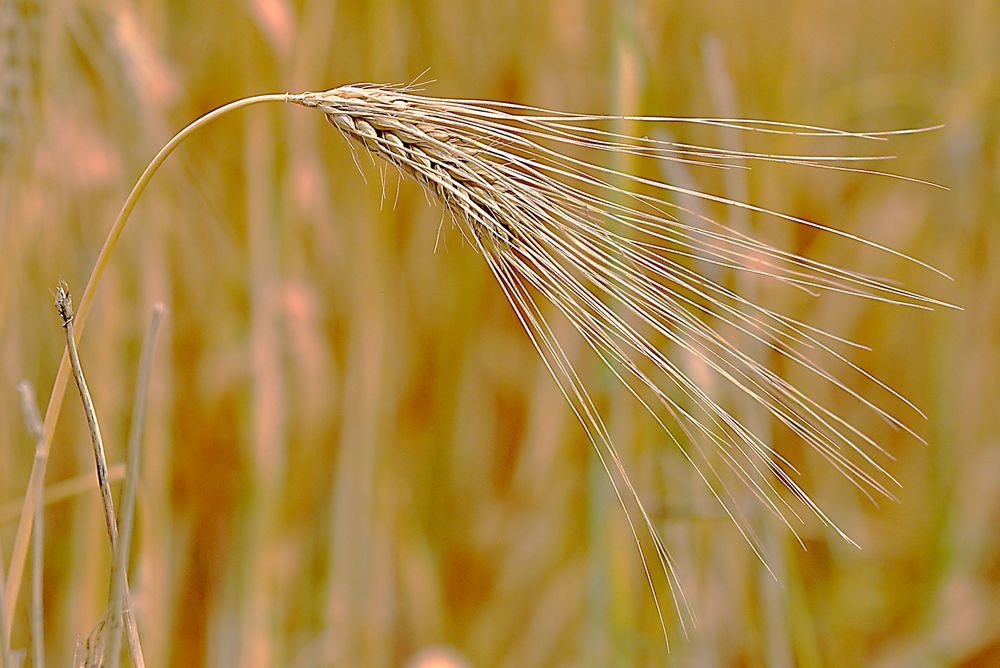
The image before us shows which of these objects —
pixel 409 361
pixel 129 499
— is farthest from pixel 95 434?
pixel 409 361

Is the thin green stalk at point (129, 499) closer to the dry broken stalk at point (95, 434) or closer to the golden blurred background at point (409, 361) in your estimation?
the dry broken stalk at point (95, 434)

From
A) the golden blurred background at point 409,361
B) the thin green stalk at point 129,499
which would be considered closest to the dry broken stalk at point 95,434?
the thin green stalk at point 129,499

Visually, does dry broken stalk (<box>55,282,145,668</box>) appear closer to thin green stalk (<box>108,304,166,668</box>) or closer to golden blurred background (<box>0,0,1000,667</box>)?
thin green stalk (<box>108,304,166,668</box>)

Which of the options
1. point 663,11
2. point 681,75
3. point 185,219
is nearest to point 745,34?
point 681,75

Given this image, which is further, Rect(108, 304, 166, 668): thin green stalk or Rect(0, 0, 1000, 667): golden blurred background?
Rect(0, 0, 1000, 667): golden blurred background

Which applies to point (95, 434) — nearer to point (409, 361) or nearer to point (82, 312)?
point (82, 312)

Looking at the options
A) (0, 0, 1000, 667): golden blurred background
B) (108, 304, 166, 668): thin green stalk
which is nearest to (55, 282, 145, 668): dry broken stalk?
(108, 304, 166, 668): thin green stalk
